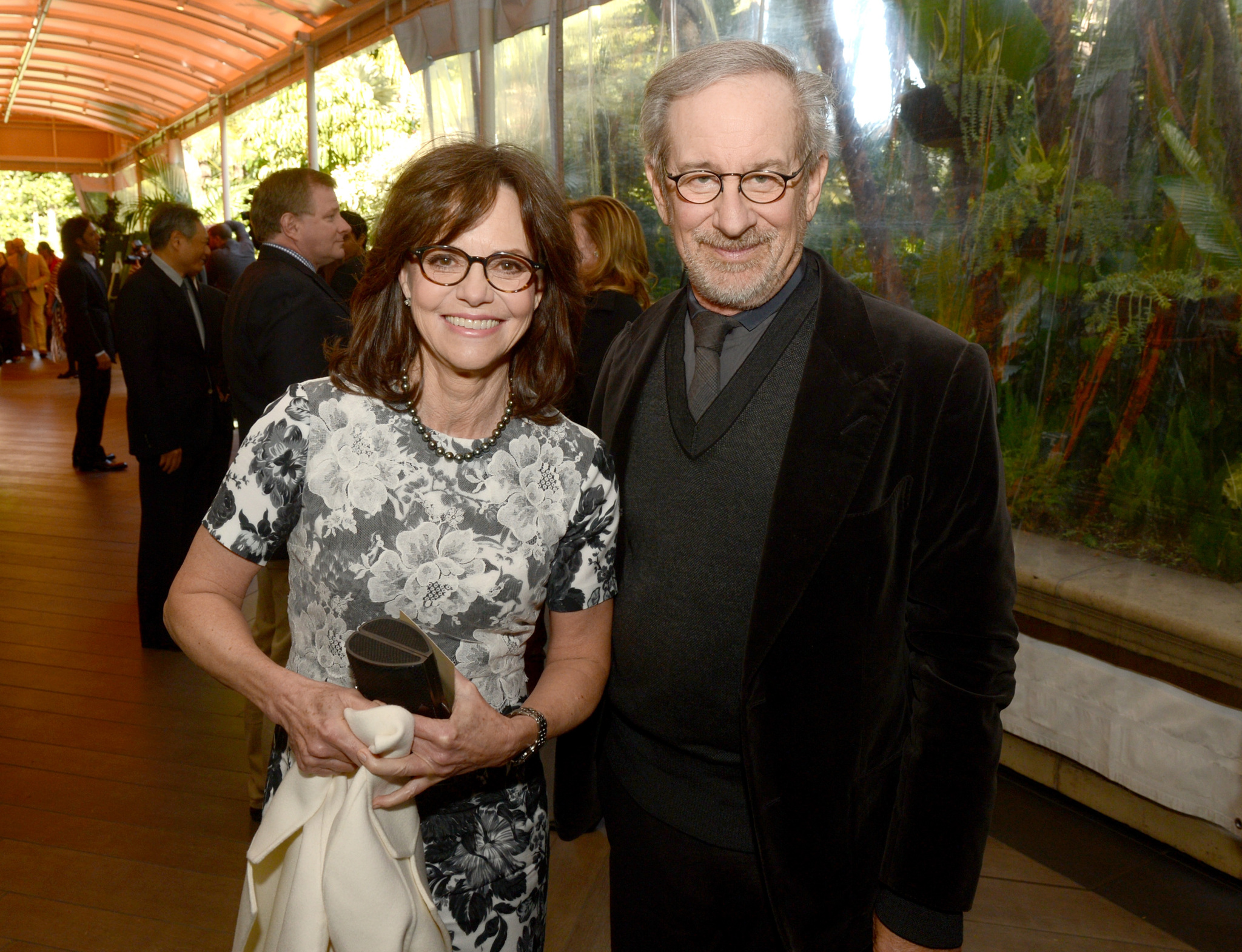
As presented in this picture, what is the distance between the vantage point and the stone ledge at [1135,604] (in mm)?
2486

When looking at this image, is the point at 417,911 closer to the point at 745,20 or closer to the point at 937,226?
the point at 937,226

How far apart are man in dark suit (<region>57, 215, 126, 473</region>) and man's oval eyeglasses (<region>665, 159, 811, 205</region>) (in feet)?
23.5

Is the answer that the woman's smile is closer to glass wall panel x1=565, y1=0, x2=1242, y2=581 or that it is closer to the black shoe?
glass wall panel x1=565, y1=0, x2=1242, y2=581

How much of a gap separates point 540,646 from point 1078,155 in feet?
7.40

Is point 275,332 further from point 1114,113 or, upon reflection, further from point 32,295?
point 32,295

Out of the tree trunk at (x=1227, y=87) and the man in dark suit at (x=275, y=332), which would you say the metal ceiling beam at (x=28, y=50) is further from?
the tree trunk at (x=1227, y=87)

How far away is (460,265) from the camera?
131 centimetres

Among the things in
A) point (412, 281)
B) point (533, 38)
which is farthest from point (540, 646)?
point (533, 38)

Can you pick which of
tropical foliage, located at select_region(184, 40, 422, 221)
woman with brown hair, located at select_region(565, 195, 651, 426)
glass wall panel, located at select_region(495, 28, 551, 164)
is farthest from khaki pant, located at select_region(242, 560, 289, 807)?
tropical foliage, located at select_region(184, 40, 422, 221)

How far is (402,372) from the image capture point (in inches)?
55.1

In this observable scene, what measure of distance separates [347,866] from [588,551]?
20.7 inches

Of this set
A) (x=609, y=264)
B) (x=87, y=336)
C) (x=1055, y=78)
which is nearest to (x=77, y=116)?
(x=87, y=336)

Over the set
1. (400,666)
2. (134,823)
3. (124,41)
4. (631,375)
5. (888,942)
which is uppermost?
(124,41)

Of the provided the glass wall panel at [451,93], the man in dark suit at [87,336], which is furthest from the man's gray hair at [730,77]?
the man in dark suit at [87,336]
